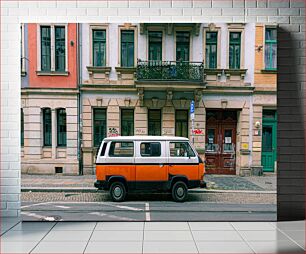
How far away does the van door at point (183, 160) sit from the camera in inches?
206

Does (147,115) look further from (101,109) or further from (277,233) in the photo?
(277,233)

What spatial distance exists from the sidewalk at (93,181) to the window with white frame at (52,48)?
1853 millimetres

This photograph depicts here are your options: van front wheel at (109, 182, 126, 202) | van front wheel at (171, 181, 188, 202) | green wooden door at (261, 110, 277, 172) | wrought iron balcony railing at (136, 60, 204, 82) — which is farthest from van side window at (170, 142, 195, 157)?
green wooden door at (261, 110, 277, 172)

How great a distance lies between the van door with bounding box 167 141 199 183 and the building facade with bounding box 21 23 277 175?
0.16m

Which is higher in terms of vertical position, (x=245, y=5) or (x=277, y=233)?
(x=245, y=5)

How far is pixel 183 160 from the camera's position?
5.30m

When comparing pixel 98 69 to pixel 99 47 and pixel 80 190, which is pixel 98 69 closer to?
pixel 99 47

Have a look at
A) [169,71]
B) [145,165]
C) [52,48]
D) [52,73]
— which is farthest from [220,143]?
[52,48]

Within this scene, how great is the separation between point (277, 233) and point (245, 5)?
11.9 ft

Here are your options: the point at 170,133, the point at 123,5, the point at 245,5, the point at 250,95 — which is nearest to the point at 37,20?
the point at 123,5

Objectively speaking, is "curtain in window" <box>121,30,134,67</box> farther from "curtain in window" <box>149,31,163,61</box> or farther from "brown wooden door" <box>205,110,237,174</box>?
"brown wooden door" <box>205,110,237,174</box>

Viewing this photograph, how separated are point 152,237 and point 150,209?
2.95 ft

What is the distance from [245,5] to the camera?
5.29m

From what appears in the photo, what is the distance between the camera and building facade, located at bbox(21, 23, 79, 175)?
5.29m
